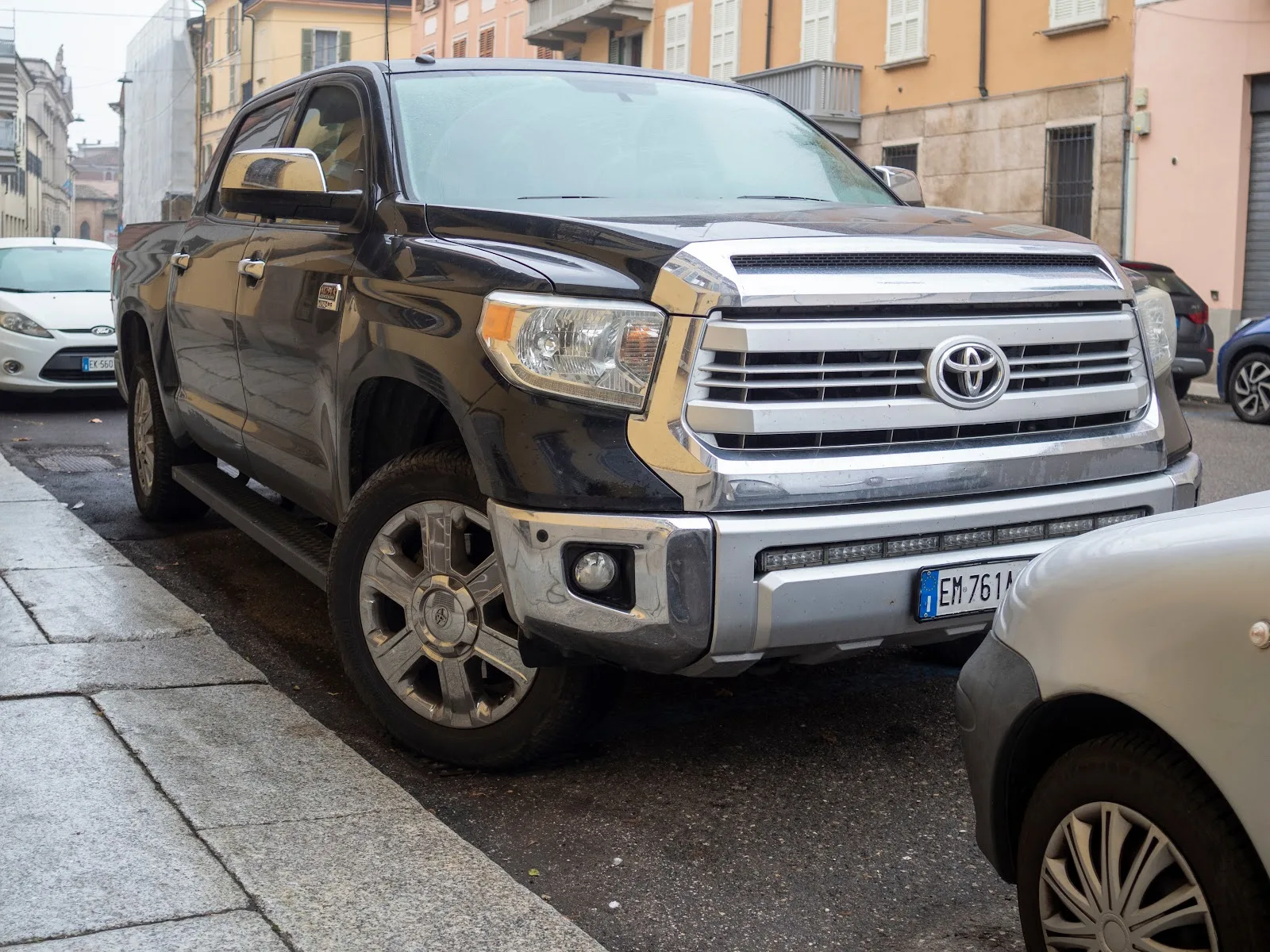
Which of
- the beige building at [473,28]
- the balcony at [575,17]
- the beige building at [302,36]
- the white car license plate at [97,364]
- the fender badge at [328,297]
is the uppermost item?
the beige building at [302,36]

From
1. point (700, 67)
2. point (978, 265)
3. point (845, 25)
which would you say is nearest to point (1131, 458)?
point (978, 265)

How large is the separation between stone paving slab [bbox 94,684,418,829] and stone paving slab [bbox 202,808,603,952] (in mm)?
113

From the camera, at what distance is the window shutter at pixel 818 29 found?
29.4 metres

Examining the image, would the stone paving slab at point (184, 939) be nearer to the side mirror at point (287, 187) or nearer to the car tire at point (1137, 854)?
the car tire at point (1137, 854)

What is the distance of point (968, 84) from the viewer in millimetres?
25938

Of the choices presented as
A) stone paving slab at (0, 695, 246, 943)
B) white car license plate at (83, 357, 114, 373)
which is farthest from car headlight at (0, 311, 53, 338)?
stone paving slab at (0, 695, 246, 943)

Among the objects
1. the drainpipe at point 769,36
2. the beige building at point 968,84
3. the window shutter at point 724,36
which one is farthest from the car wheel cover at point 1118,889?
the window shutter at point 724,36

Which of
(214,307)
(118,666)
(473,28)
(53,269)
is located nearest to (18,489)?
(214,307)

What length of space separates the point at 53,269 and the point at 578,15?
971 inches

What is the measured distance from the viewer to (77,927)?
9.45ft

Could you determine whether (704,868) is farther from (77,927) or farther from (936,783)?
(77,927)

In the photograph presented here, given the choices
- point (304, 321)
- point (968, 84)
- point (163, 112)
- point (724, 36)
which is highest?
point (163, 112)

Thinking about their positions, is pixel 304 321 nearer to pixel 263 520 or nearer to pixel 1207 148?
pixel 263 520

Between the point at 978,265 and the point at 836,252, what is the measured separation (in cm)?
41
